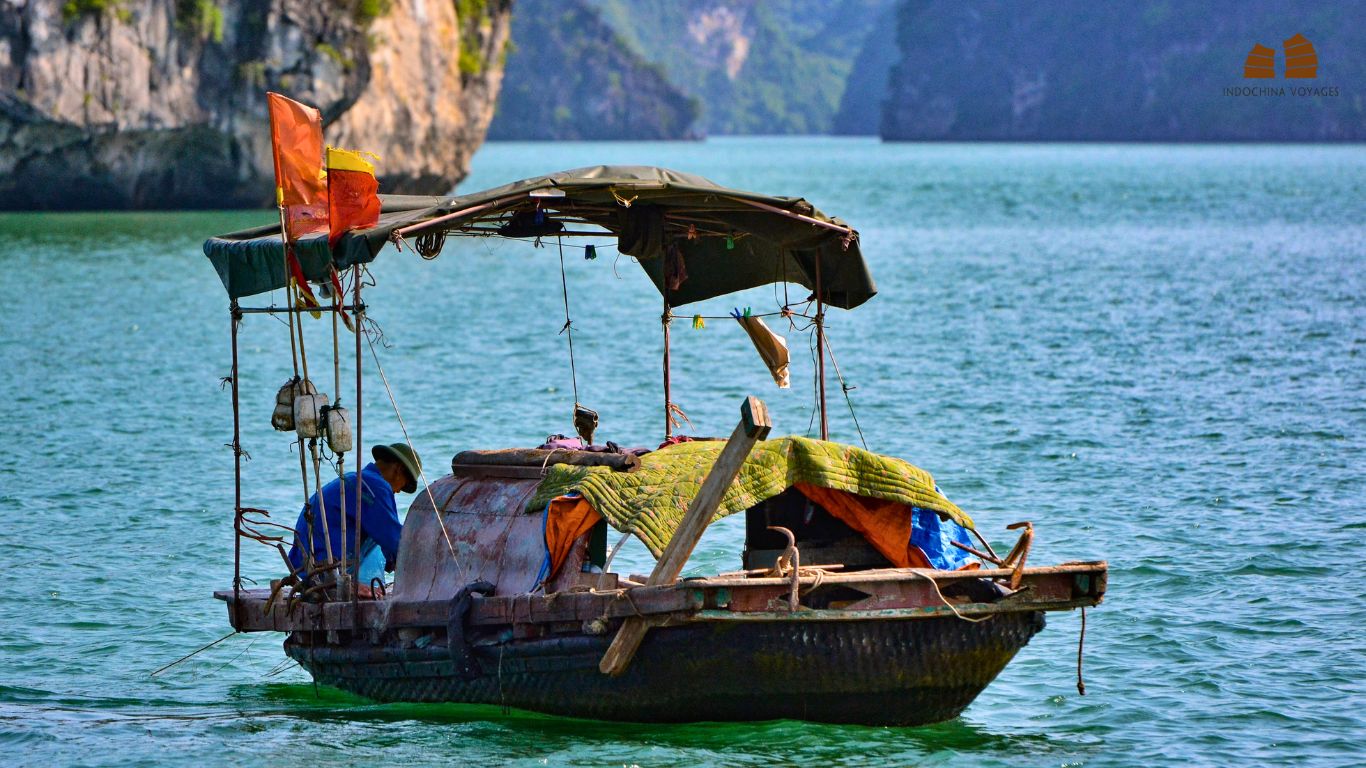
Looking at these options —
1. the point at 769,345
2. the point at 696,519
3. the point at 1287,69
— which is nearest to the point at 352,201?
the point at 696,519

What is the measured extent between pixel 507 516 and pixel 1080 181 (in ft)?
266

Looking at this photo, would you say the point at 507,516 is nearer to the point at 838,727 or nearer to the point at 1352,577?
the point at 838,727

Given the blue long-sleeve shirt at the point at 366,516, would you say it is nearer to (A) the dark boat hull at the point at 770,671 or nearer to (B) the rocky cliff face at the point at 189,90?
(A) the dark boat hull at the point at 770,671

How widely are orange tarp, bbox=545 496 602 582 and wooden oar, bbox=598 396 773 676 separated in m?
0.62

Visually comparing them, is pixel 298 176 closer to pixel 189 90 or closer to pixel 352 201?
pixel 352 201

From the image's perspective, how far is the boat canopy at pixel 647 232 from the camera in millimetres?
10000

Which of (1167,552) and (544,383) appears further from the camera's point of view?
(544,383)

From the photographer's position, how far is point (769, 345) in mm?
12258

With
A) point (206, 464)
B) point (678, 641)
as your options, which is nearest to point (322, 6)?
point (206, 464)

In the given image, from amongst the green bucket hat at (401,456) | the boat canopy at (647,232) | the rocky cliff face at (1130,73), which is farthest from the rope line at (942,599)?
the rocky cliff face at (1130,73)

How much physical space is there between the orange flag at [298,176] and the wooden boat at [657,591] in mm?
195

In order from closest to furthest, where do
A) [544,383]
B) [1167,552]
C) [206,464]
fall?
1. [1167,552]
2. [206,464]
3. [544,383]

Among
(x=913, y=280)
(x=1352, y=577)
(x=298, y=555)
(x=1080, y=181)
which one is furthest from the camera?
(x=1080, y=181)

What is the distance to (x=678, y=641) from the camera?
942cm
